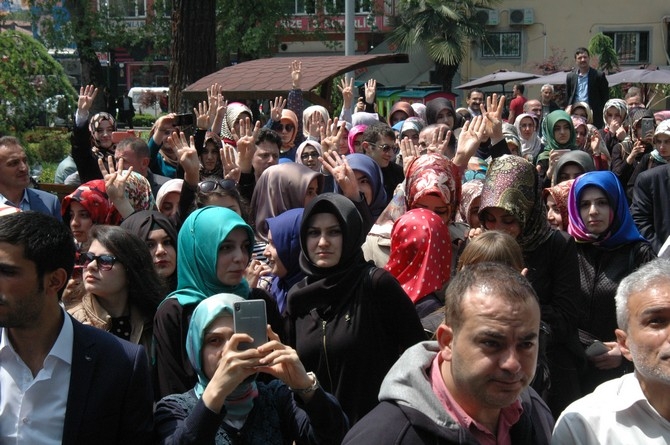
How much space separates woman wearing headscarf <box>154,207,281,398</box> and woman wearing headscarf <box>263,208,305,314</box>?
62cm

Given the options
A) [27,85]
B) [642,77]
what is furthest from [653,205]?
[642,77]

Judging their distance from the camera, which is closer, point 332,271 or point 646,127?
point 332,271

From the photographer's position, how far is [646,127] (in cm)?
1029

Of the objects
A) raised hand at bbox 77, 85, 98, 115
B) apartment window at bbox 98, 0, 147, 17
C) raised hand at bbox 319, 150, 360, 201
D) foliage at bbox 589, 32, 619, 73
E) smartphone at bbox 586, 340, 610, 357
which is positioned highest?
apartment window at bbox 98, 0, 147, 17

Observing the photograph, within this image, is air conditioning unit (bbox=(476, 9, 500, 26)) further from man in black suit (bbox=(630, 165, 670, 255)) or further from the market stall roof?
man in black suit (bbox=(630, 165, 670, 255))

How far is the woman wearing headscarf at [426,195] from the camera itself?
5.60 m

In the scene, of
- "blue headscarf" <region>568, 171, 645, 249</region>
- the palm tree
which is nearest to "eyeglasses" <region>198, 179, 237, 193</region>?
"blue headscarf" <region>568, 171, 645, 249</region>

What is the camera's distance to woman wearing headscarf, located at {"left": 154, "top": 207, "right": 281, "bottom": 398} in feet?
13.1

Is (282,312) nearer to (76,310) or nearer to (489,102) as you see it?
(76,310)

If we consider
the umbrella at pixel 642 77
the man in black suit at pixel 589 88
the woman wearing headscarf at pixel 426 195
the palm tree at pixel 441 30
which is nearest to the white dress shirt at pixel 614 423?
the woman wearing headscarf at pixel 426 195

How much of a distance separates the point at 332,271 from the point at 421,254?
2.08 ft

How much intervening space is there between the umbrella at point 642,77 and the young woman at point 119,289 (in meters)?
16.5

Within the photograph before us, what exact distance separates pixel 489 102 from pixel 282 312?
2.93 metres

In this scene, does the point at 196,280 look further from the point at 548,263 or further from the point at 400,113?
the point at 400,113
